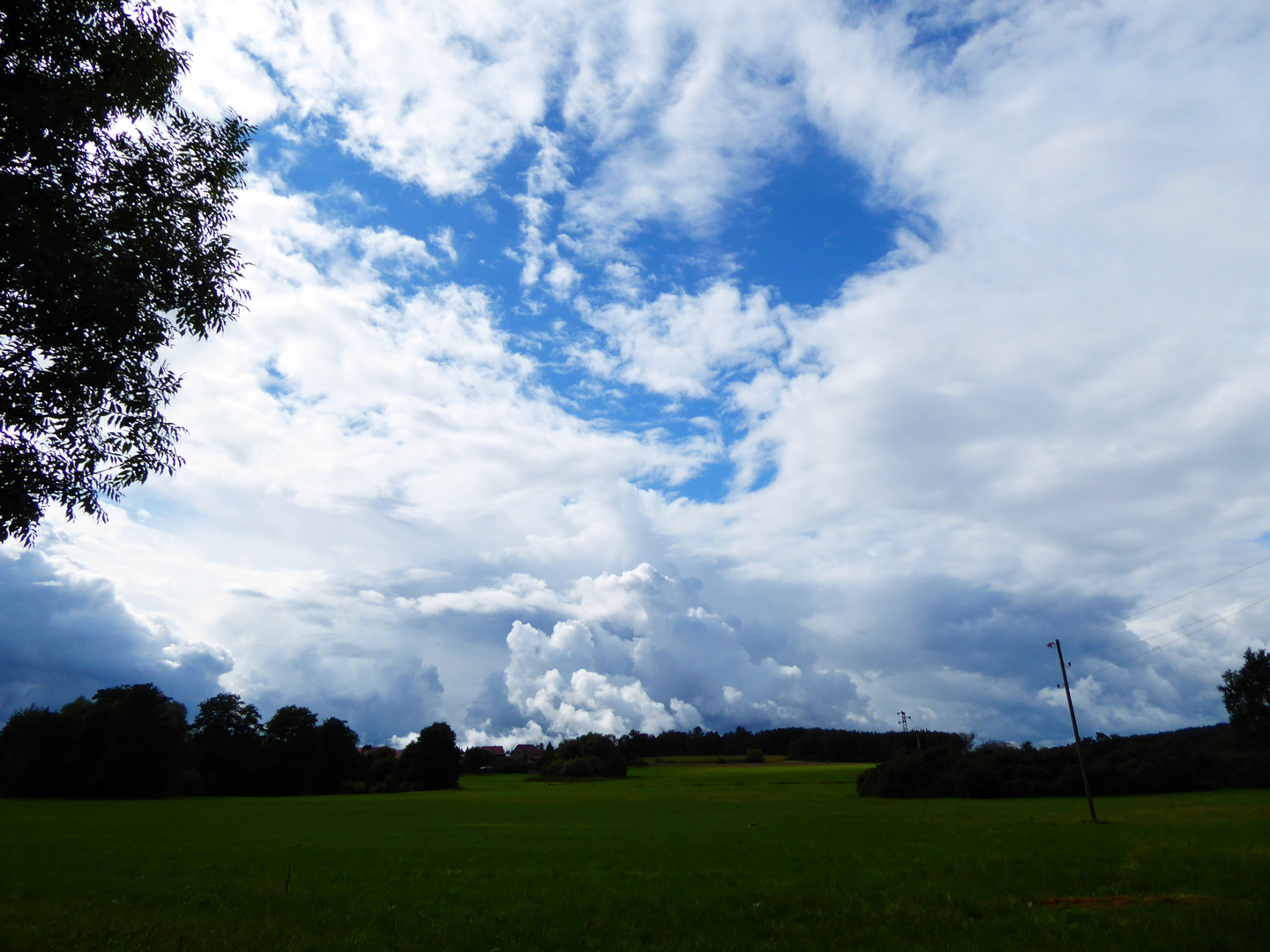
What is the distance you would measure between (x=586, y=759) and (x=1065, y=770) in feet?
342

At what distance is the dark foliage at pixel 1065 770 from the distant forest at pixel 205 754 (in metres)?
3.76

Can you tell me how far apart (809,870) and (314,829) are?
35454mm

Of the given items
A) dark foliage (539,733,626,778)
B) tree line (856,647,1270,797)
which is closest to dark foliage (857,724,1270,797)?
tree line (856,647,1270,797)

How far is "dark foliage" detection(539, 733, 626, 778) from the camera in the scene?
157625 millimetres

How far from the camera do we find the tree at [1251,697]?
105 meters

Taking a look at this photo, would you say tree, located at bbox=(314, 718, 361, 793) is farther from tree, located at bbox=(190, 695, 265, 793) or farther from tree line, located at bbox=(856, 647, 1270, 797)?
tree line, located at bbox=(856, 647, 1270, 797)

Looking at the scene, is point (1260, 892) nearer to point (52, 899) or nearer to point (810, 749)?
point (52, 899)

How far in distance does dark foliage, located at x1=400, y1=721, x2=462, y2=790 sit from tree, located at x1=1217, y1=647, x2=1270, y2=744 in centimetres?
13591

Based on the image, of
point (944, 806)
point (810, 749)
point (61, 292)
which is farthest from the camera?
point (810, 749)

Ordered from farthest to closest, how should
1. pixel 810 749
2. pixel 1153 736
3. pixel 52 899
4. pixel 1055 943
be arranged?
pixel 810 749
pixel 1153 736
pixel 52 899
pixel 1055 943

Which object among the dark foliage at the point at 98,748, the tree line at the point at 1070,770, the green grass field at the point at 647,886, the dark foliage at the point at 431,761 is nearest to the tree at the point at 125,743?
the dark foliage at the point at 98,748

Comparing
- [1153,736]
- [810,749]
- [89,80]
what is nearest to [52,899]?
[89,80]

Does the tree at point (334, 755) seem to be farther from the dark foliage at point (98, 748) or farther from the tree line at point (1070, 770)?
the tree line at point (1070, 770)

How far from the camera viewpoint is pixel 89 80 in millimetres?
11688
